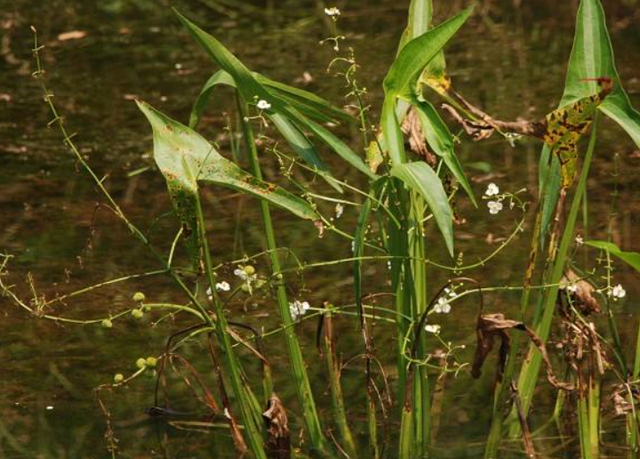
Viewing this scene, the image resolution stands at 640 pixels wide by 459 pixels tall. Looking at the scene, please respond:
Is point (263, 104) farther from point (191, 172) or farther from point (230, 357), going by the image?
point (230, 357)

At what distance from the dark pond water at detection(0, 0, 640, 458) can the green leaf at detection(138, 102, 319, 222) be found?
71 mm

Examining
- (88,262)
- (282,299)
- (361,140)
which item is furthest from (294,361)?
(361,140)

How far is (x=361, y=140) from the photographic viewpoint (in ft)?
14.7

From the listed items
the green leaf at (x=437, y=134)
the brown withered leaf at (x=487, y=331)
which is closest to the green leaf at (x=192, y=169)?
the green leaf at (x=437, y=134)

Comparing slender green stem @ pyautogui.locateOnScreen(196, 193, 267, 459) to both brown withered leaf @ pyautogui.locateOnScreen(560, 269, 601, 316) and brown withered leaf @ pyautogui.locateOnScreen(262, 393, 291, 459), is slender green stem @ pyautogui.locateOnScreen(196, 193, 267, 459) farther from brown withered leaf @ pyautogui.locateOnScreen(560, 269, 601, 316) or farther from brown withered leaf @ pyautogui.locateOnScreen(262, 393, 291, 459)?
brown withered leaf @ pyautogui.locateOnScreen(560, 269, 601, 316)

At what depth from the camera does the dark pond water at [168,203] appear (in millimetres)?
2762

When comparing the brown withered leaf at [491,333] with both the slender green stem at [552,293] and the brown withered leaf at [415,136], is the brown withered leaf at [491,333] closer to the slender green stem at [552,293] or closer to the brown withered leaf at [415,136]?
the slender green stem at [552,293]

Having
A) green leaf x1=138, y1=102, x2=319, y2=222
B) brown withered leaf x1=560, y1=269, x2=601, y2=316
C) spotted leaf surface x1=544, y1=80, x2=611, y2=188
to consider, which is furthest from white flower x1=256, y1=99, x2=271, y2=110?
brown withered leaf x1=560, y1=269, x2=601, y2=316

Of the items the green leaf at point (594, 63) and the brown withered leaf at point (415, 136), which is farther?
the brown withered leaf at point (415, 136)

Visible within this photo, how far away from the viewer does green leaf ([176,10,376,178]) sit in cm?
219

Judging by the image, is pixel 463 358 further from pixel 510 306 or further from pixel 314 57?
pixel 314 57

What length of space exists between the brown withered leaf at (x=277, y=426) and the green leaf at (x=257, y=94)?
42 cm

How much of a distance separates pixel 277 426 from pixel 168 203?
179 centimetres

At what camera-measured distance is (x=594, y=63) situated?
2225 mm
